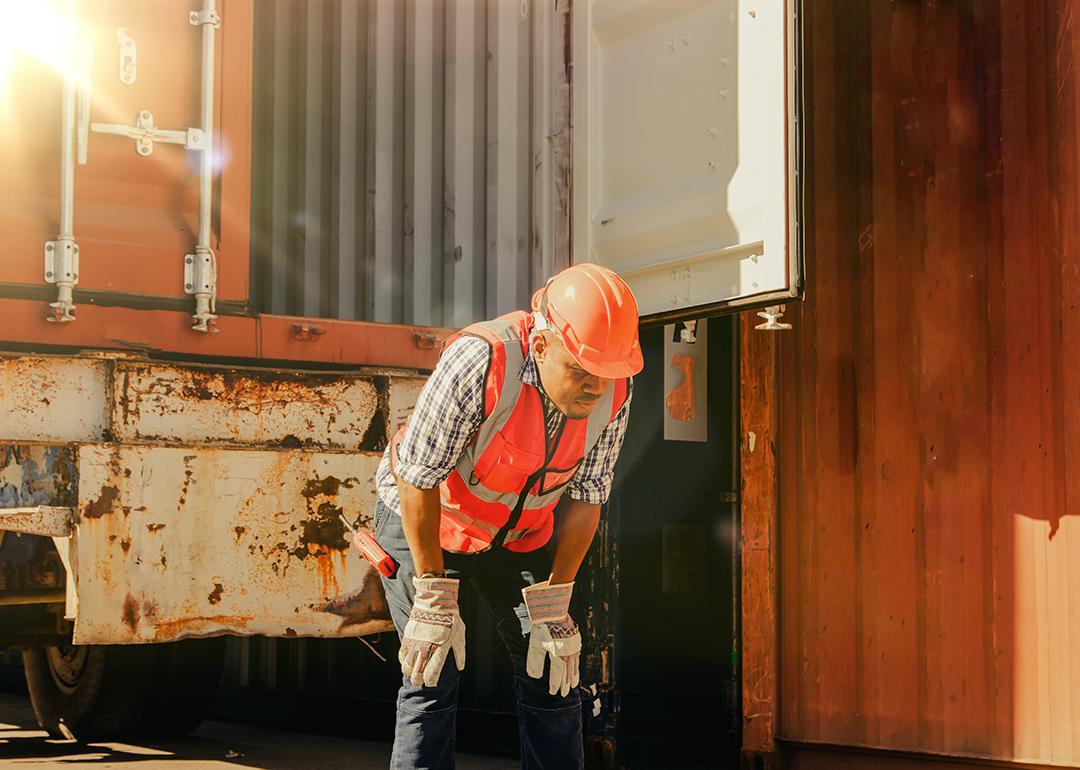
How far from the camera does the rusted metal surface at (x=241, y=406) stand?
4.73m

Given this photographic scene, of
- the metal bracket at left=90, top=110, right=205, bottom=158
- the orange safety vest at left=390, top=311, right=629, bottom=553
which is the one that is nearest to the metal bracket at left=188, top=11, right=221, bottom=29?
the metal bracket at left=90, top=110, right=205, bottom=158

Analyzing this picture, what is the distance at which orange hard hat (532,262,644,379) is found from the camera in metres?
3.60

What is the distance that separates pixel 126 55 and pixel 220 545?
1633 millimetres

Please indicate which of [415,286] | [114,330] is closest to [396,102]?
[415,286]

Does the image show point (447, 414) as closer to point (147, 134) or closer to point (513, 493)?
point (513, 493)

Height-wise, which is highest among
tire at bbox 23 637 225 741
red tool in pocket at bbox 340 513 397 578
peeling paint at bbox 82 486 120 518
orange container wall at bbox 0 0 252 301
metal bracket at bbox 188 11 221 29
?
metal bracket at bbox 188 11 221 29

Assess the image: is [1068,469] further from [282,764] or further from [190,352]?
[282,764]

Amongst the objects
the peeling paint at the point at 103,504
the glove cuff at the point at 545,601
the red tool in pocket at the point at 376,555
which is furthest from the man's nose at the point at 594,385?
the peeling paint at the point at 103,504

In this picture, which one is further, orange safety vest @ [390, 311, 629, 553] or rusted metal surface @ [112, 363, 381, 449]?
rusted metal surface @ [112, 363, 381, 449]

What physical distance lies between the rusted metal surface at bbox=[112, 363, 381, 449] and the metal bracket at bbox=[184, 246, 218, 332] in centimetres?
18

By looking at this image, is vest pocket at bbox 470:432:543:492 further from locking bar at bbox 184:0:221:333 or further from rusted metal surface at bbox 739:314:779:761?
rusted metal surface at bbox 739:314:779:761

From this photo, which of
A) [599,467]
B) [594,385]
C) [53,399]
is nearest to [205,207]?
[53,399]

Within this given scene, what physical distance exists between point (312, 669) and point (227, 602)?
2978 mm

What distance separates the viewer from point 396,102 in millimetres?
6250
